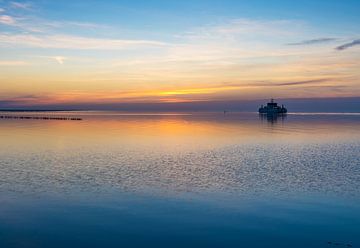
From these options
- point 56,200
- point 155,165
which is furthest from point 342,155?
point 56,200

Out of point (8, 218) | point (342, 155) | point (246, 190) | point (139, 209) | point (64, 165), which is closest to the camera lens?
point (8, 218)

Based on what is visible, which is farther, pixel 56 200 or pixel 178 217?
pixel 56 200

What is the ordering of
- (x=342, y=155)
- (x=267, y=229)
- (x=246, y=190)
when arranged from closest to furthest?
(x=267, y=229) → (x=246, y=190) → (x=342, y=155)

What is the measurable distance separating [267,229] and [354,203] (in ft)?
22.5

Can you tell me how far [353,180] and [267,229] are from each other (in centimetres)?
1295

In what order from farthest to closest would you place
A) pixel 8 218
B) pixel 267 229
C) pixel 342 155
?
pixel 342 155, pixel 8 218, pixel 267 229

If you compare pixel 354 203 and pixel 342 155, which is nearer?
pixel 354 203

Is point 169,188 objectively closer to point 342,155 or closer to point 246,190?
point 246,190

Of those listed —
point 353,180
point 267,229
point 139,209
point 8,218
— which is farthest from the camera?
point 353,180

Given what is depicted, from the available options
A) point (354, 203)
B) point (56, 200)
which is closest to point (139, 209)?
point (56, 200)

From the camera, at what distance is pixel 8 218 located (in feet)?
58.7

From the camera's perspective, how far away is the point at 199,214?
19.0 m

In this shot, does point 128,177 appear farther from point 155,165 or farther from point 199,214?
point 199,214

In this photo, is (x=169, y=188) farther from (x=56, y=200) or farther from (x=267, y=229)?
(x=267, y=229)
